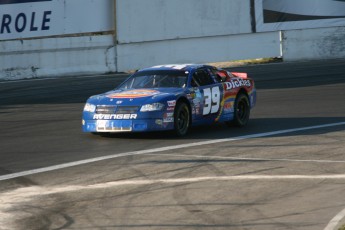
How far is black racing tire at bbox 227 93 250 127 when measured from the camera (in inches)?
674

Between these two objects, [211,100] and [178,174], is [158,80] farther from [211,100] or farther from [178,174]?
[178,174]

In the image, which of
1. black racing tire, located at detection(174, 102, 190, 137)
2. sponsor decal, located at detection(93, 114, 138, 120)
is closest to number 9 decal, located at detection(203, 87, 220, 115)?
black racing tire, located at detection(174, 102, 190, 137)

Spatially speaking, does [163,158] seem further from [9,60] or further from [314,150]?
[9,60]

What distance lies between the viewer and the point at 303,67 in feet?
95.0

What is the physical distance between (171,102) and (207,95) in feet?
3.91

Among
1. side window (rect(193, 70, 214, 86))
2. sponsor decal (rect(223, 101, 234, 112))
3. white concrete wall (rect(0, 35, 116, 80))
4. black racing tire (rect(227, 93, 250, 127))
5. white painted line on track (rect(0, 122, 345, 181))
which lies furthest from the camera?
white concrete wall (rect(0, 35, 116, 80))

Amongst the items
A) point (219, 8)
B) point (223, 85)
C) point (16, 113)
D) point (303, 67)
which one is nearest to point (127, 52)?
point (219, 8)

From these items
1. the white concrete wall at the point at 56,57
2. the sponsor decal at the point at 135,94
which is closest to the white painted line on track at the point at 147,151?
the sponsor decal at the point at 135,94

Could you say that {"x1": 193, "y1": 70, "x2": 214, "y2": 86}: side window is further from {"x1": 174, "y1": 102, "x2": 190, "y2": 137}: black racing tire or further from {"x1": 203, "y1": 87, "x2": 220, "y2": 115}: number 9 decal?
{"x1": 174, "y1": 102, "x2": 190, "y2": 137}: black racing tire

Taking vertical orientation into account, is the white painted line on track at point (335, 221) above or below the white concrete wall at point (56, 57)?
below

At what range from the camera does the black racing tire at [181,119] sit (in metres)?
15.3

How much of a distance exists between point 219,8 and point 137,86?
15.0 metres

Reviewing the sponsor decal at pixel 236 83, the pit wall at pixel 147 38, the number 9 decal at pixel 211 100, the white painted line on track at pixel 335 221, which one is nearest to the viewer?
the white painted line on track at pixel 335 221

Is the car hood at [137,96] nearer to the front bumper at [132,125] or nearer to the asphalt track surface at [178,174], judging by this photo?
the front bumper at [132,125]
